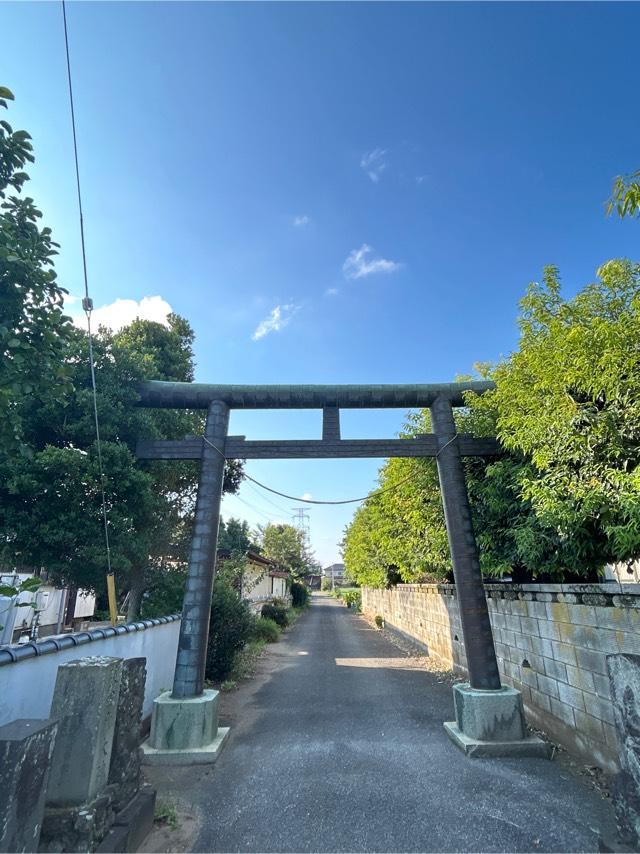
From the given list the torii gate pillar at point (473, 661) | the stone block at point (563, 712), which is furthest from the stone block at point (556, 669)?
the torii gate pillar at point (473, 661)

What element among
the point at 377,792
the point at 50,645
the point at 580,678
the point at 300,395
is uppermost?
the point at 300,395

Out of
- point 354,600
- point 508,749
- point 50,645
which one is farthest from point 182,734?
point 354,600

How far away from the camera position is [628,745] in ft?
8.84

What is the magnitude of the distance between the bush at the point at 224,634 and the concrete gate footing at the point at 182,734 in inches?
112

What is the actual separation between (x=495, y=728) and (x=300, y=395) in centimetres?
497

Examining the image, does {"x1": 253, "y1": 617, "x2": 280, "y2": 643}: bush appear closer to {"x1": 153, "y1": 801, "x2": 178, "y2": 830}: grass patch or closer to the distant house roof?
the distant house roof

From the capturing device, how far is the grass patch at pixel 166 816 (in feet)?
11.0

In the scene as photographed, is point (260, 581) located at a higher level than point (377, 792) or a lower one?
higher

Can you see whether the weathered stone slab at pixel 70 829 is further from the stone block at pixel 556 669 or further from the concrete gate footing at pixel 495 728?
the stone block at pixel 556 669

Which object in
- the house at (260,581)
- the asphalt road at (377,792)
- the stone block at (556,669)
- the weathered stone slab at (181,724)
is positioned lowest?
the asphalt road at (377,792)

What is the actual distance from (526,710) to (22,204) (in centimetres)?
852

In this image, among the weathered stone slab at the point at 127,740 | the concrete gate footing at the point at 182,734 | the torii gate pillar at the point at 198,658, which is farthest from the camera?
the torii gate pillar at the point at 198,658

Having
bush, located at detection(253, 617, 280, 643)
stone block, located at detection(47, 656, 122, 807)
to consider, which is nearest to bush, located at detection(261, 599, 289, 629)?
bush, located at detection(253, 617, 280, 643)

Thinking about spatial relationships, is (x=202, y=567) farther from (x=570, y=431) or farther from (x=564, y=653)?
(x=570, y=431)
